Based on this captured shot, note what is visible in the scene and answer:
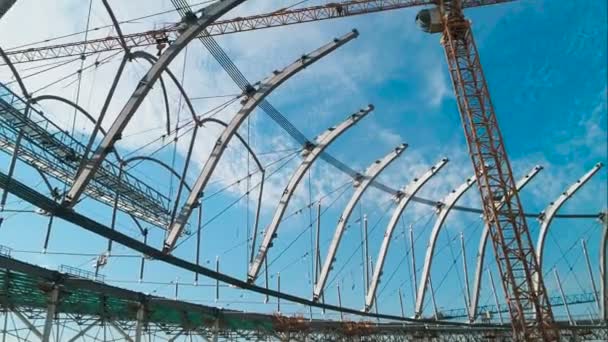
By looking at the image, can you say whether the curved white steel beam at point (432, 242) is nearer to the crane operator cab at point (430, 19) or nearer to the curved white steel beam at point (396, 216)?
the curved white steel beam at point (396, 216)

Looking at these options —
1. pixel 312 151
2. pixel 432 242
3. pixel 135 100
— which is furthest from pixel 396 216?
pixel 135 100

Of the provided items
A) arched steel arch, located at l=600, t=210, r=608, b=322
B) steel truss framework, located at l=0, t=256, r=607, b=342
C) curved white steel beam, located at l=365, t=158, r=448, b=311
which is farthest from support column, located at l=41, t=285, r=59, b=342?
arched steel arch, located at l=600, t=210, r=608, b=322

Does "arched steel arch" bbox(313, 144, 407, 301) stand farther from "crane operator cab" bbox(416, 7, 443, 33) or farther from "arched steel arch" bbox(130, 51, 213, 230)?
"arched steel arch" bbox(130, 51, 213, 230)

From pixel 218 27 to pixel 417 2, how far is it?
731 inches

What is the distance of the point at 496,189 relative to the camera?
149 feet

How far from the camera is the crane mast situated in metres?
43.7

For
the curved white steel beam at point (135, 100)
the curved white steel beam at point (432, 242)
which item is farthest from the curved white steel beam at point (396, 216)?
the curved white steel beam at point (135, 100)

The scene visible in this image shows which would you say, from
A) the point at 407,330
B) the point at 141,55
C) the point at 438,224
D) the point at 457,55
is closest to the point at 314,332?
the point at 407,330

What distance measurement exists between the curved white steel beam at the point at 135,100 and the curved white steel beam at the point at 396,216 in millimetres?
33624

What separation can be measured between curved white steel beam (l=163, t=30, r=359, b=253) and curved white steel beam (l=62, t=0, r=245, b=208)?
7.02 meters

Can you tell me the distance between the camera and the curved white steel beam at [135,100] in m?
21.5

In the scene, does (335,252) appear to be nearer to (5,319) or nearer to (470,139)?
(470,139)

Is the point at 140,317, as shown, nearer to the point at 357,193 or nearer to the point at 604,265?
the point at 357,193

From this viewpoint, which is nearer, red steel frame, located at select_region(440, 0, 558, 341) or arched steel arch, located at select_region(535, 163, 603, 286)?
red steel frame, located at select_region(440, 0, 558, 341)
